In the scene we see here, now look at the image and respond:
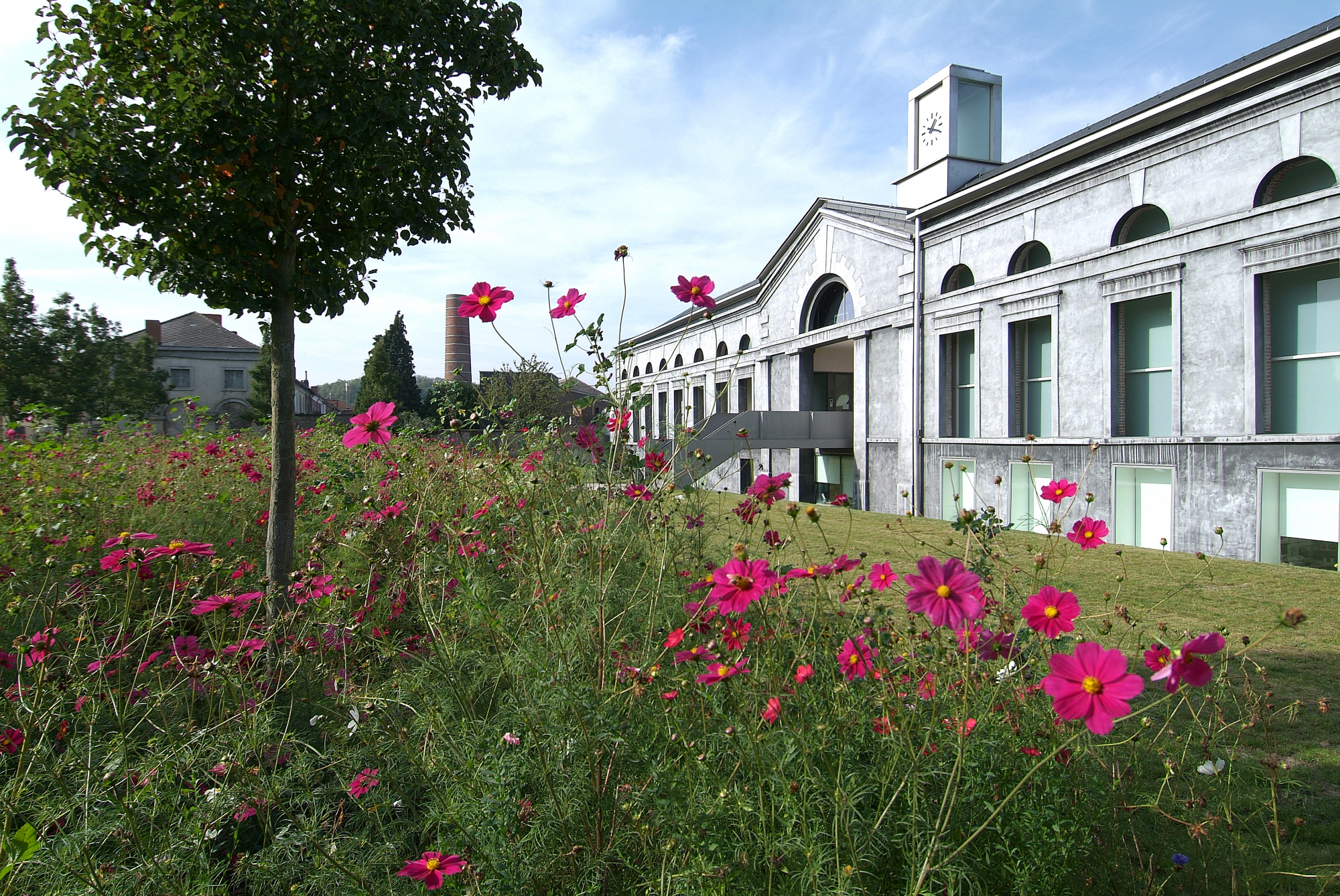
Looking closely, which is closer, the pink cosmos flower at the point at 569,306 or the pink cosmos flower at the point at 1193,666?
the pink cosmos flower at the point at 1193,666

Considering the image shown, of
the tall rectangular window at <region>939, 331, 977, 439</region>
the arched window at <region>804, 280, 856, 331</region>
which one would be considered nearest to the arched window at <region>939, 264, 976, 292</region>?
the tall rectangular window at <region>939, 331, 977, 439</region>

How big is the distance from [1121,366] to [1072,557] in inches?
178

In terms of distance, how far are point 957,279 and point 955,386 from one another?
79.7 inches

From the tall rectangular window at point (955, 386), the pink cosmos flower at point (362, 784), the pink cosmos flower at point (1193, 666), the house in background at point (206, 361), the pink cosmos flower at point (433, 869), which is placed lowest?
the pink cosmos flower at point (362, 784)

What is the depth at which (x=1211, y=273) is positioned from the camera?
9.27m

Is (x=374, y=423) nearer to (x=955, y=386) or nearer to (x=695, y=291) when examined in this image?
(x=695, y=291)

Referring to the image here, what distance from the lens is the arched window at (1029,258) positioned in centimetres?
1207

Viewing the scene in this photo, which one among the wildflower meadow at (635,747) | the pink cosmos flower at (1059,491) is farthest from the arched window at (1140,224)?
the pink cosmos flower at (1059,491)

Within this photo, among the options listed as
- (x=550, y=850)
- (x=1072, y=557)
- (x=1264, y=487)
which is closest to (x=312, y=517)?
(x=550, y=850)

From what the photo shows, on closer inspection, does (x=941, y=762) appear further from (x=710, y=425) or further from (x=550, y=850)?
(x=710, y=425)

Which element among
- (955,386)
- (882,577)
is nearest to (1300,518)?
(955,386)

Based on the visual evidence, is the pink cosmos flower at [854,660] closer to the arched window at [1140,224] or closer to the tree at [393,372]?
the arched window at [1140,224]

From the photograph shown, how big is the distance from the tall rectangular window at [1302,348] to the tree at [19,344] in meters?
34.4

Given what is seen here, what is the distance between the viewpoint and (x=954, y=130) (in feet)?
47.3
